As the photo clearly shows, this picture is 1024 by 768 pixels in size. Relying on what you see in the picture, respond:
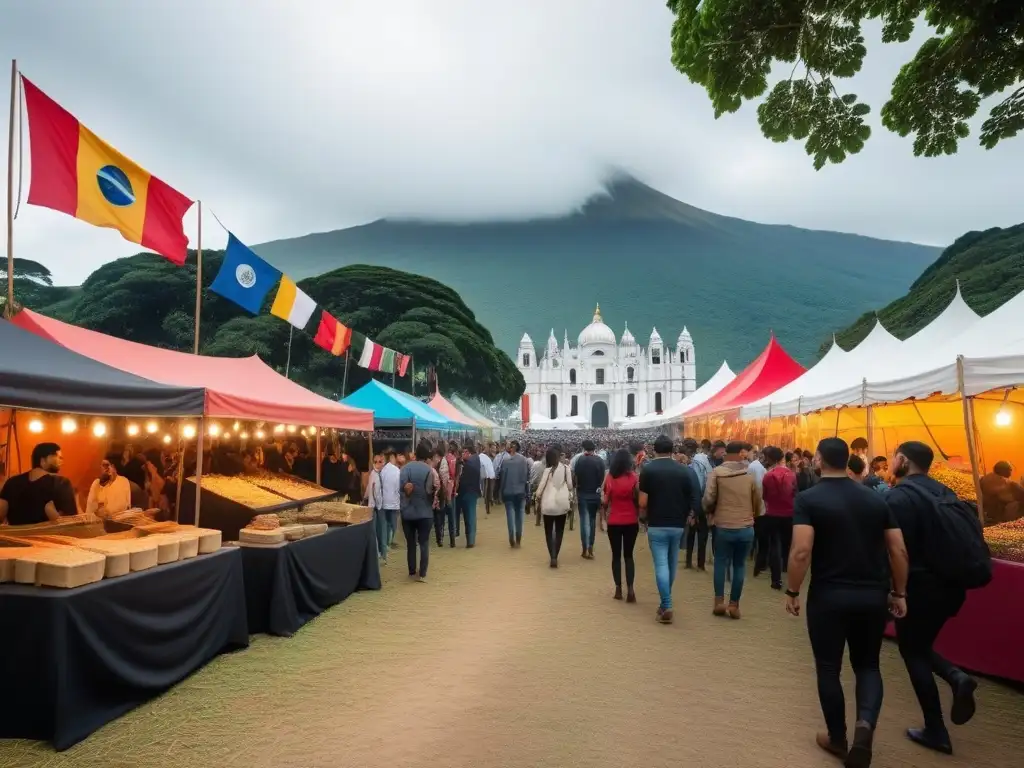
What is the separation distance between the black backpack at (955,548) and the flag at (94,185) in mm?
7036

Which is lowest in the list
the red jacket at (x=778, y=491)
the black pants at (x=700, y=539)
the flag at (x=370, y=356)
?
the black pants at (x=700, y=539)

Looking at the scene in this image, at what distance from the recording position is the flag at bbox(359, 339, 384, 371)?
1469 centimetres

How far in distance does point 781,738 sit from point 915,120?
434 cm

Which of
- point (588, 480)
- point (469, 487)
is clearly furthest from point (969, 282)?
point (469, 487)

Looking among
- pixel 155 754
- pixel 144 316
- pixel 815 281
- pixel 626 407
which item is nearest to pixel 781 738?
pixel 155 754

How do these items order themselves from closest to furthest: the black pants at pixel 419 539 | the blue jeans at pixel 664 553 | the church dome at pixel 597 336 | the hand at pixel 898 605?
the hand at pixel 898 605 → the blue jeans at pixel 664 553 → the black pants at pixel 419 539 → the church dome at pixel 597 336

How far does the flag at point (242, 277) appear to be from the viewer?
336 inches

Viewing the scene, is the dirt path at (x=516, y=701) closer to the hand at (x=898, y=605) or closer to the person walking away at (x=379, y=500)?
the hand at (x=898, y=605)

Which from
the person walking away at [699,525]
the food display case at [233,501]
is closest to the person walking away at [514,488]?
the person walking away at [699,525]

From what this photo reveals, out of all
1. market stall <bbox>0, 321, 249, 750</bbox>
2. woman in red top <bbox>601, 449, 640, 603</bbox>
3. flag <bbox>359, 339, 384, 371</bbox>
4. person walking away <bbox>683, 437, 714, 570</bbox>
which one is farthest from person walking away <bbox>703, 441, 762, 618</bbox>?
flag <bbox>359, 339, 384, 371</bbox>

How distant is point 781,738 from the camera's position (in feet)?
11.1

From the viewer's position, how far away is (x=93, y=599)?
11.4 ft

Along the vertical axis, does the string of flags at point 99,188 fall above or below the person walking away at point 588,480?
above

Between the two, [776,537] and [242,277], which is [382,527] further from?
[776,537]
